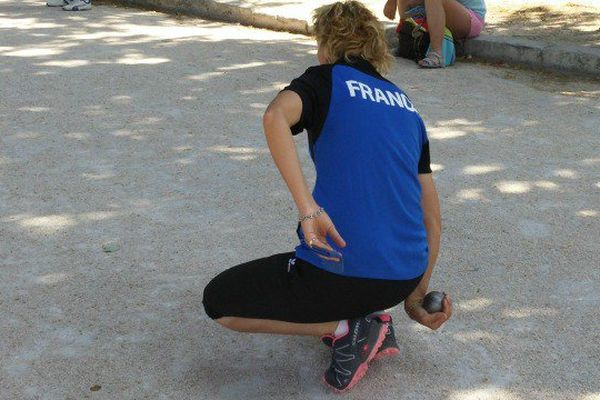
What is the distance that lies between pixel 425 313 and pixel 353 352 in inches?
10.4

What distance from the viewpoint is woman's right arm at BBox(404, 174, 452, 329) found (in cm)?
315

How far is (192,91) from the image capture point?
6371mm

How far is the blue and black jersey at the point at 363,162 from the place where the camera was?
2855 mm

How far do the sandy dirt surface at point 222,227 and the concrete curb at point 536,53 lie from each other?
190 millimetres

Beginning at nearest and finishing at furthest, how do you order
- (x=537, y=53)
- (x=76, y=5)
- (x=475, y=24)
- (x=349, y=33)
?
(x=349, y=33), (x=537, y=53), (x=475, y=24), (x=76, y=5)

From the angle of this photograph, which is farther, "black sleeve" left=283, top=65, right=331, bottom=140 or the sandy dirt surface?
the sandy dirt surface

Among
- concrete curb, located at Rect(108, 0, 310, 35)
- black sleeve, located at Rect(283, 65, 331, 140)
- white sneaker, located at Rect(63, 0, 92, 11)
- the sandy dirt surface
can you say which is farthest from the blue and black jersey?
white sneaker, located at Rect(63, 0, 92, 11)

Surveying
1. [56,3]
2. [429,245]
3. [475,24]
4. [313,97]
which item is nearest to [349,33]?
[313,97]

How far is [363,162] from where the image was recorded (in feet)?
9.41

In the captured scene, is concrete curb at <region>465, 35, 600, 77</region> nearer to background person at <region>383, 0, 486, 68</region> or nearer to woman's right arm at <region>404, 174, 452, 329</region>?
background person at <region>383, 0, 486, 68</region>

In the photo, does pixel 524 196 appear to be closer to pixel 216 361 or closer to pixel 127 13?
pixel 216 361

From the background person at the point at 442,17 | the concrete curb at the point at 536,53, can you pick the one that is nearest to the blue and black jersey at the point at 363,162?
the concrete curb at the point at 536,53

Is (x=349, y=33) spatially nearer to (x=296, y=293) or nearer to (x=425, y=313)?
(x=296, y=293)

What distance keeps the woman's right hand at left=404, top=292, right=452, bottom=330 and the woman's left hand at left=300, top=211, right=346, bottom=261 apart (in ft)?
1.85
